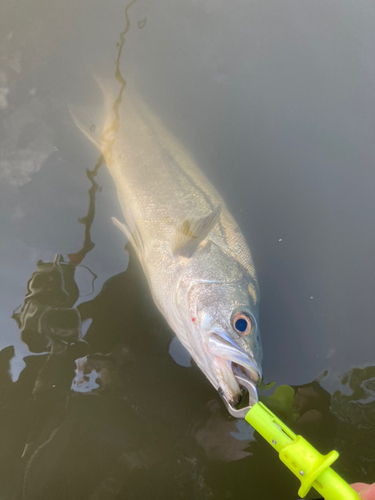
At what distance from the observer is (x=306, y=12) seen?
133 inches

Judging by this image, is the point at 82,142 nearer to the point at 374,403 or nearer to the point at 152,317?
the point at 152,317

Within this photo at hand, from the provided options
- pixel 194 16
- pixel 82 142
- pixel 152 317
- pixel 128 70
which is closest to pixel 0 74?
pixel 82 142

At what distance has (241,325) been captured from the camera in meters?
1.88

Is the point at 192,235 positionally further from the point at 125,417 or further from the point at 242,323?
the point at 125,417

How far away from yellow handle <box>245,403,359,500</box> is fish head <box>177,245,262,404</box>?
1.16 ft

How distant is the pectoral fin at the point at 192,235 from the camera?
2.18 metres

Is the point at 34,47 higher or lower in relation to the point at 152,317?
higher

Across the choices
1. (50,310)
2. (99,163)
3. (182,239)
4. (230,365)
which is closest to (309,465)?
(230,365)

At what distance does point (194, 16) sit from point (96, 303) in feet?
10.2

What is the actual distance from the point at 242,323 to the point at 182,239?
0.71 meters

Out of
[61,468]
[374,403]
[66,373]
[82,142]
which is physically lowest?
[374,403]

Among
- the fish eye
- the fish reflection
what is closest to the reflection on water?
the fish reflection

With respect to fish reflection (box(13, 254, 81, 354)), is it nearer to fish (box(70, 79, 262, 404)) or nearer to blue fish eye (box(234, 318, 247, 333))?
fish (box(70, 79, 262, 404))

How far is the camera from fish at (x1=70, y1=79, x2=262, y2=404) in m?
1.82
